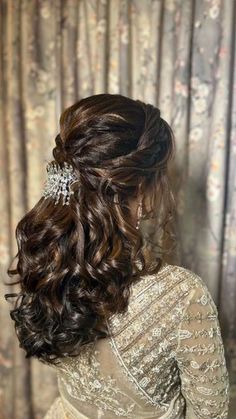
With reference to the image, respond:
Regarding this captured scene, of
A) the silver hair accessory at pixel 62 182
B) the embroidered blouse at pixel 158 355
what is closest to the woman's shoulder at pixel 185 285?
the embroidered blouse at pixel 158 355

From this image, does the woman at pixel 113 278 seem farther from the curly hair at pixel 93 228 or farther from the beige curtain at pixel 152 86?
the beige curtain at pixel 152 86

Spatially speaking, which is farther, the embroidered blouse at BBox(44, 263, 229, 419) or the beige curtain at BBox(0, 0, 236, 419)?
the beige curtain at BBox(0, 0, 236, 419)

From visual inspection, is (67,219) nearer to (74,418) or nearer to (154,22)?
(74,418)

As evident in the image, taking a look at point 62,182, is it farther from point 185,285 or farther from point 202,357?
point 202,357

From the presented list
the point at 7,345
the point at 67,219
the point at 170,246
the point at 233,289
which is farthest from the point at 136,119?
the point at 7,345

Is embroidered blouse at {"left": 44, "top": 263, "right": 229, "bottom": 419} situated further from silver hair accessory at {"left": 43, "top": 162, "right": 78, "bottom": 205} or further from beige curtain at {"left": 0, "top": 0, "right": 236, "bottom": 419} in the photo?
beige curtain at {"left": 0, "top": 0, "right": 236, "bottom": 419}

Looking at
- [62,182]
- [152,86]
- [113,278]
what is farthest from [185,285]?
[152,86]

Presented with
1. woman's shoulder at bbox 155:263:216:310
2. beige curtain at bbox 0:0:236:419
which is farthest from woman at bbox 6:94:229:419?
beige curtain at bbox 0:0:236:419

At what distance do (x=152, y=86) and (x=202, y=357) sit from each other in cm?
88

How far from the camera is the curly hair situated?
854mm

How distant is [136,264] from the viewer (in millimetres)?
900

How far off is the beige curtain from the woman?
0.56m

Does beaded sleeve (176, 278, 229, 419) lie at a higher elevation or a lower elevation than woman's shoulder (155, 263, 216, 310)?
lower

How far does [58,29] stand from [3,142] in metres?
0.41
